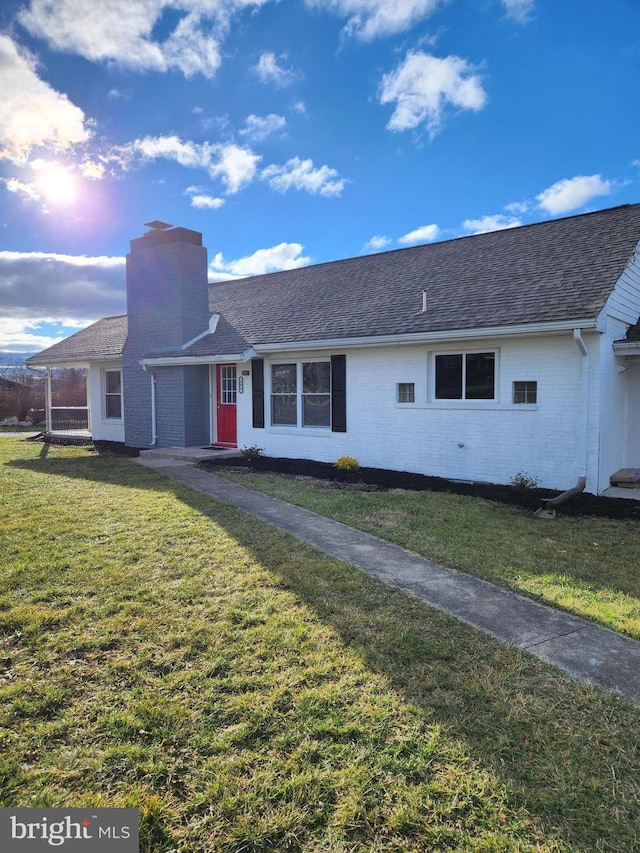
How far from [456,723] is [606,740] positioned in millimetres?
754

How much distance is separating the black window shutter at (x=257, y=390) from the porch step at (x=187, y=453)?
0.98 m

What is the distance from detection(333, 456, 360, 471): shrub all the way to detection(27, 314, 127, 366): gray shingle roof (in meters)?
8.76

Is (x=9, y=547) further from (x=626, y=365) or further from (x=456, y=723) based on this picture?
(x=626, y=365)

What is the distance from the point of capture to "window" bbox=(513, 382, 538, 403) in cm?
859

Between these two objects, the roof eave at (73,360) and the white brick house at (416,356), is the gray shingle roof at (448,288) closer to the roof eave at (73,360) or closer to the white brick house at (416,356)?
the white brick house at (416,356)

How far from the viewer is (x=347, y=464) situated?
34.6 feet

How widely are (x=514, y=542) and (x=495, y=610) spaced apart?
2.11m

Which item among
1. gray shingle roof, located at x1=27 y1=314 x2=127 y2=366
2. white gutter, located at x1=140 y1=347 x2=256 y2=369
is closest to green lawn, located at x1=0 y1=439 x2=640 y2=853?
white gutter, located at x1=140 y1=347 x2=256 y2=369

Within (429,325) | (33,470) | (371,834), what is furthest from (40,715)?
(33,470)

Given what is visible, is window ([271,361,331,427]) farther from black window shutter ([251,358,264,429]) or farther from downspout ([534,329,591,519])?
downspout ([534,329,591,519])

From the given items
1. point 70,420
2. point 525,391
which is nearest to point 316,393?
point 525,391

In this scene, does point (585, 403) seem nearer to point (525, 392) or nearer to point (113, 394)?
point (525, 392)

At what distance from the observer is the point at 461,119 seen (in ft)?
40.7

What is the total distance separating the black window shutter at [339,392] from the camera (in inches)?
433
